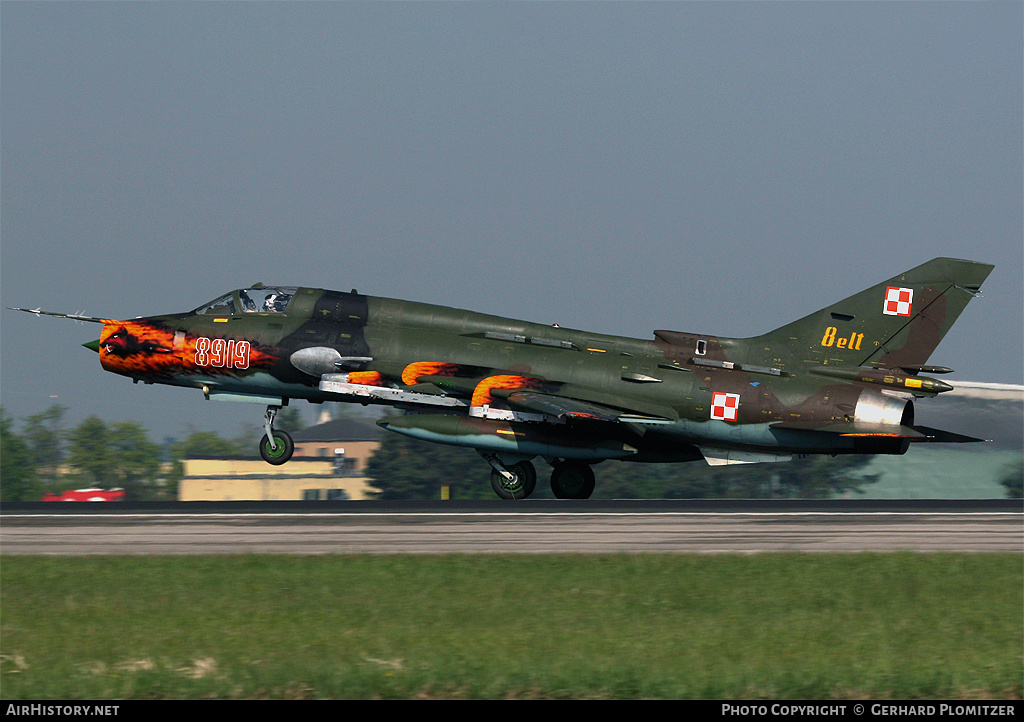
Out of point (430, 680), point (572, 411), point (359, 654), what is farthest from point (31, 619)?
point (572, 411)

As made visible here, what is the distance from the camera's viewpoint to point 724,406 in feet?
81.8

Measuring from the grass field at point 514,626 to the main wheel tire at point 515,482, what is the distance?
10307mm

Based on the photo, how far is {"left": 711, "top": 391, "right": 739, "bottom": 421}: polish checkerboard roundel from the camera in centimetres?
2488

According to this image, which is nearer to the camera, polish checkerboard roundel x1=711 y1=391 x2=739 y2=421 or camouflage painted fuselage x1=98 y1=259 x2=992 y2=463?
camouflage painted fuselage x1=98 y1=259 x2=992 y2=463

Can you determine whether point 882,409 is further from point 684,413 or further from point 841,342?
point 684,413

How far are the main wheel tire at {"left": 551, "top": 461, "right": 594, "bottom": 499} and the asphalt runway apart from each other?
2.81 m

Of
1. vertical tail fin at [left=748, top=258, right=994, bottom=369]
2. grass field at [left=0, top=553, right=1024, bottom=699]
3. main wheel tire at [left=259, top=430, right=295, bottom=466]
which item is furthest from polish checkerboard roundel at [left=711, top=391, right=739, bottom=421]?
main wheel tire at [left=259, top=430, right=295, bottom=466]

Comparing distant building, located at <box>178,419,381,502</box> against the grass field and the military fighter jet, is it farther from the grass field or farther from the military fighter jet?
the grass field

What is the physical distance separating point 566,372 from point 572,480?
261 centimetres

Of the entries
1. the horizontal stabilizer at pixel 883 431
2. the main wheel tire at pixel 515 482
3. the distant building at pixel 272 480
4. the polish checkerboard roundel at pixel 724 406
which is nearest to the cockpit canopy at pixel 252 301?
the main wheel tire at pixel 515 482

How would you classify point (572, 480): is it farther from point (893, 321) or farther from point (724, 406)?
point (893, 321)

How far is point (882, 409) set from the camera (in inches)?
941

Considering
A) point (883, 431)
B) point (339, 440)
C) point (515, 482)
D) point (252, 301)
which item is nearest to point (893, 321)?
point (883, 431)

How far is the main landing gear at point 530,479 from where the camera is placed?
25828 mm
